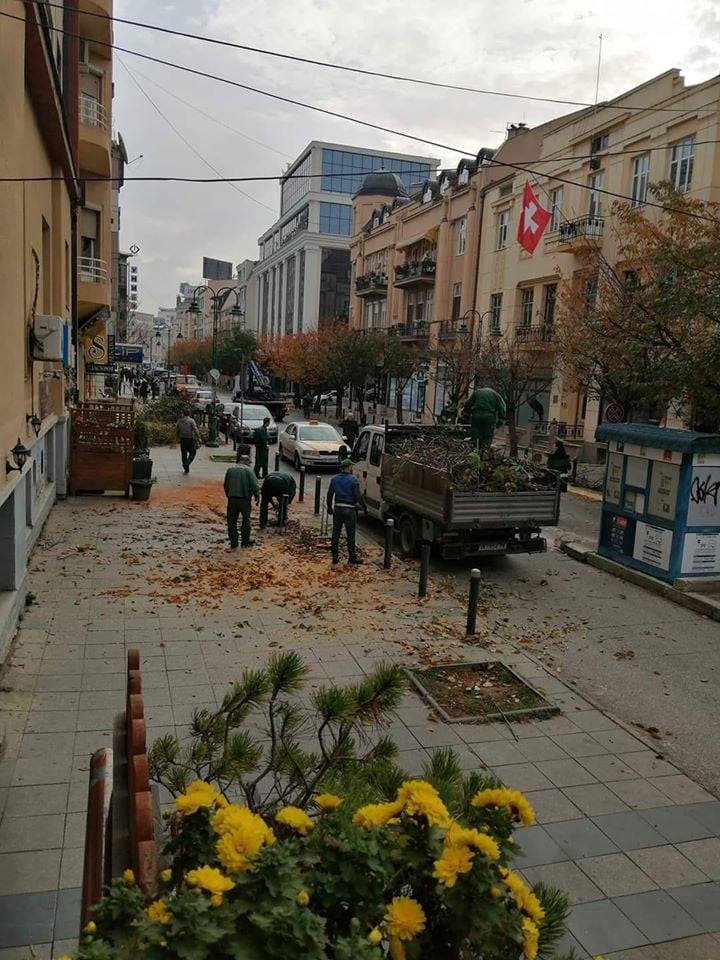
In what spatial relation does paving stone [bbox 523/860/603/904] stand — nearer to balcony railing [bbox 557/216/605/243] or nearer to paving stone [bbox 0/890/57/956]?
paving stone [bbox 0/890/57/956]

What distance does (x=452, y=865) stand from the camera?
172cm

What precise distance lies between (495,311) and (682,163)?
13.0m

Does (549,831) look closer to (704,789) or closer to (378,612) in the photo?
(704,789)

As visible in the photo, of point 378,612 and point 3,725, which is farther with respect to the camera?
point 378,612

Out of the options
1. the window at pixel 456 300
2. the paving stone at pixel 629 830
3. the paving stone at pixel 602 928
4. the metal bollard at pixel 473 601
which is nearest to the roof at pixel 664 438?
the metal bollard at pixel 473 601

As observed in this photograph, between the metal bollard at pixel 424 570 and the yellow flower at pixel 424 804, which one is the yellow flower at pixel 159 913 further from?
the metal bollard at pixel 424 570

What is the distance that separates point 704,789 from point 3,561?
7037mm

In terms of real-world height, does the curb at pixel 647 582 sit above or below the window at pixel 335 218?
below

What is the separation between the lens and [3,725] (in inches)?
233

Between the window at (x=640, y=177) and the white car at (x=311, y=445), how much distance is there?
45.8 feet

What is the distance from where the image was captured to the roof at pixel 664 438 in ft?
35.1

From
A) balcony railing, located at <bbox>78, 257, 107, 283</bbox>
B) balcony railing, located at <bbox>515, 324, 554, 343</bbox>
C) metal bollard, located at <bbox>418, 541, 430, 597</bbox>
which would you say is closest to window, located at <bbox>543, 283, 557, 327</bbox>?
balcony railing, located at <bbox>515, 324, 554, 343</bbox>

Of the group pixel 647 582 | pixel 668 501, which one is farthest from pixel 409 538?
pixel 668 501

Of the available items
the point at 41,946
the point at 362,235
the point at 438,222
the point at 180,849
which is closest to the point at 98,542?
the point at 41,946
